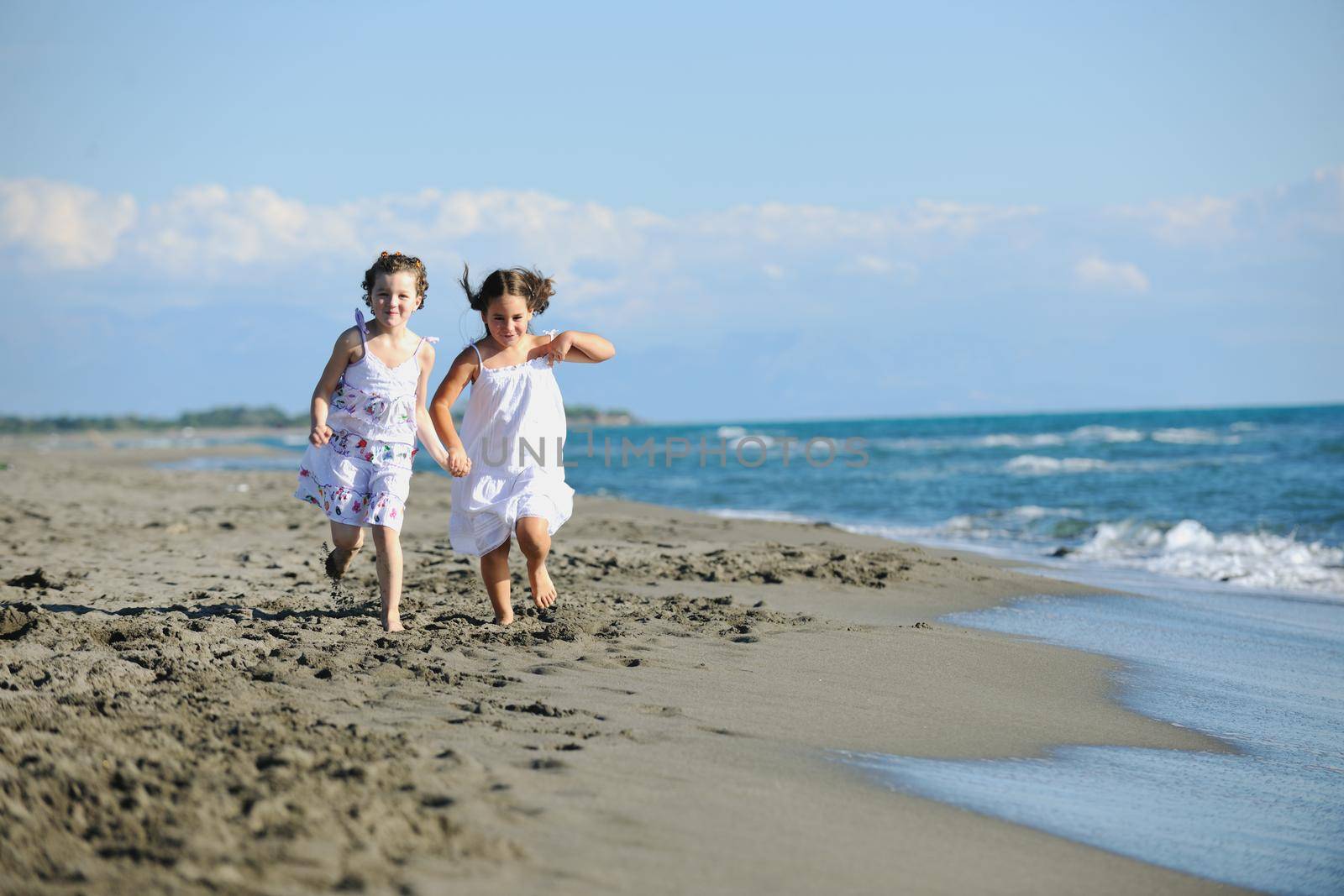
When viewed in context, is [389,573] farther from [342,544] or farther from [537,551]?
[537,551]

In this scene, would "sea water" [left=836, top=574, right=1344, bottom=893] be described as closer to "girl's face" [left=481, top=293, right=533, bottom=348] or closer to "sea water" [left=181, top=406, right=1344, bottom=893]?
"sea water" [left=181, top=406, right=1344, bottom=893]

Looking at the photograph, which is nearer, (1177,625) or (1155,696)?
(1155,696)

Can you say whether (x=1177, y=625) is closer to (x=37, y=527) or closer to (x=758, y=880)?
(x=758, y=880)

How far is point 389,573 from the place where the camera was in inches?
195

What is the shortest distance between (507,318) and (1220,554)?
8.82 metres

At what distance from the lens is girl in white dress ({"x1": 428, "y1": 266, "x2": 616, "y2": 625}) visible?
5094 millimetres

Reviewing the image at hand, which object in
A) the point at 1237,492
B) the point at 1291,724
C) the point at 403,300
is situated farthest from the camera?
the point at 1237,492

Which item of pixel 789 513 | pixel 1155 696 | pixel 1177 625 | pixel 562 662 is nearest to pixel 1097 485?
pixel 789 513

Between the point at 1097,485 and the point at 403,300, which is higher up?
the point at 403,300

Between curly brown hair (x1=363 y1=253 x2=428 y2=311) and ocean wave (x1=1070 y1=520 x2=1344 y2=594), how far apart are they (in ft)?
23.3

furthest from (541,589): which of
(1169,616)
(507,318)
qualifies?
(1169,616)

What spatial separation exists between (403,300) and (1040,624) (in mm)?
3924

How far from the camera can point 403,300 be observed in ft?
16.6

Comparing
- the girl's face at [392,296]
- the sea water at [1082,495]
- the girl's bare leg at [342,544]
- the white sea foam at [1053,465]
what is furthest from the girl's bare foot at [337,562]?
the white sea foam at [1053,465]
